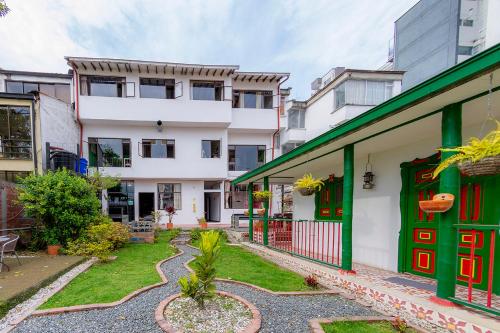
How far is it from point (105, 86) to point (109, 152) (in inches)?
167

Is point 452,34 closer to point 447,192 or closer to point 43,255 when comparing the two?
point 447,192

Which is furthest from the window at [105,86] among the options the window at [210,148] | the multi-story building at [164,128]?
the window at [210,148]

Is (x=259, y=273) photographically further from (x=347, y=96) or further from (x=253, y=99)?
(x=253, y=99)

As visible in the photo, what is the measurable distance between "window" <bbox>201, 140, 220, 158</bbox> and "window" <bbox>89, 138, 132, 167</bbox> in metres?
4.71

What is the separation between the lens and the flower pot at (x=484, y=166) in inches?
90.5

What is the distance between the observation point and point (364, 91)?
14391 millimetres

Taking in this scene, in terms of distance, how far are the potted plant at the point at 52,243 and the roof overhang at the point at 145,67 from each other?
35.7ft

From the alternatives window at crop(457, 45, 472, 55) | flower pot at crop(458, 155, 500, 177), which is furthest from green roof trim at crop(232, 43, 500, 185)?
window at crop(457, 45, 472, 55)

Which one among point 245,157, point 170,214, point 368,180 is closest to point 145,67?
point 245,157

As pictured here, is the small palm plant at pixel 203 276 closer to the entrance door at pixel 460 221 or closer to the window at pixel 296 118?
the entrance door at pixel 460 221

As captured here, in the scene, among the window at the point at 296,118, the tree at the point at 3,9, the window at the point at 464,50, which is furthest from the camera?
the window at the point at 296,118

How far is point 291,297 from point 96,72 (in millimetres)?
17117

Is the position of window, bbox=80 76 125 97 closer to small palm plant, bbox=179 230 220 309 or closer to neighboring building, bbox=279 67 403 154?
neighboring building, bbox=279 67 403 154

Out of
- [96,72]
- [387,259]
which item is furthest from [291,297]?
[96,72]
